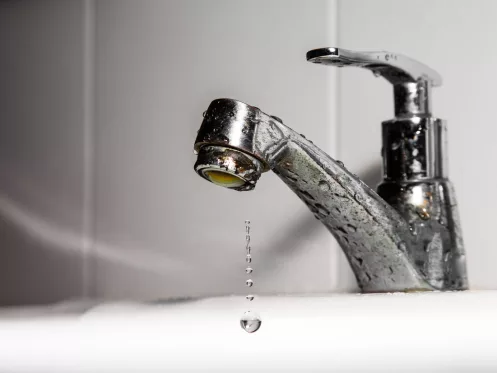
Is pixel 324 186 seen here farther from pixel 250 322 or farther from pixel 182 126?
pixel 182 126

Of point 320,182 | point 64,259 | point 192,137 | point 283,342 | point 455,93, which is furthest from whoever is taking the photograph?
point 64,259

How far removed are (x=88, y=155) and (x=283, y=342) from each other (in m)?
0.50

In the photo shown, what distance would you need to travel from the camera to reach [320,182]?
1.36ft

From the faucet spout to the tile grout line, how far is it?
1.18 ft

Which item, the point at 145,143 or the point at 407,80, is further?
the point at 145,143

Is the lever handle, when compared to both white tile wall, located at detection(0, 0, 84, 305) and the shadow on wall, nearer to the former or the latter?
the shadow on wall

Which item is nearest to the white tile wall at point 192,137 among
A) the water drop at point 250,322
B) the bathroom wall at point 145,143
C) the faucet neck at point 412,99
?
the bathroom wall at point 145,143

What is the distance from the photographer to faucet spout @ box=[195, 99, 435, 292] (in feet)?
1.24

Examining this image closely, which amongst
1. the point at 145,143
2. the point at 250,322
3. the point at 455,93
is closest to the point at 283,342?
the point at 250,322

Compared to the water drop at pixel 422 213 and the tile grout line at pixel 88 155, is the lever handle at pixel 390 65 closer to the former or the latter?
the water drop at pixel 422 213

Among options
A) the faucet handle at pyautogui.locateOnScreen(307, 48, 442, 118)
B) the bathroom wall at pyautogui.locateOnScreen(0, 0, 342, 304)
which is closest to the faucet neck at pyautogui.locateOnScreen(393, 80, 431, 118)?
the faucet handle at pyautogui.locateOnScreen(307, 48, 442, 118)

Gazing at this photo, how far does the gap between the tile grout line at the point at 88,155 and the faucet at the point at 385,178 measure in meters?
0.36

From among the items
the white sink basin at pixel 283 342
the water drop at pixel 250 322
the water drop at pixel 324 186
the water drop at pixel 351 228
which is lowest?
the white sink basin at pixel 283 342

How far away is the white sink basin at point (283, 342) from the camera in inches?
10.4
